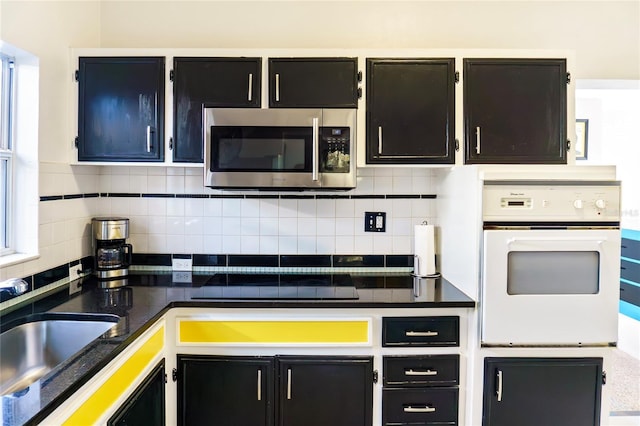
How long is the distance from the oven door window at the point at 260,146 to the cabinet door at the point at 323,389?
915mm

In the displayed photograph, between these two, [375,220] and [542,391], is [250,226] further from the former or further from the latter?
[542,391]

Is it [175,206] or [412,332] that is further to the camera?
[175,206]

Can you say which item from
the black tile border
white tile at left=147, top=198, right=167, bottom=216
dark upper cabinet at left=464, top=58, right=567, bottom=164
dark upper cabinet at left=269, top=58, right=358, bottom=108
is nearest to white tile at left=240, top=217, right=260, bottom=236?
the black tile border

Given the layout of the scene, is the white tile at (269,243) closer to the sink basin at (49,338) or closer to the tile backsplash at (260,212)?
the tile backsplash at (260,212)

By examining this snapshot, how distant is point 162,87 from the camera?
235cm

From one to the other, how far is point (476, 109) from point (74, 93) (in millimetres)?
2050

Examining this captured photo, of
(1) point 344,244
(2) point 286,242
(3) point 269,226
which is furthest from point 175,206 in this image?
(1) point 344,244

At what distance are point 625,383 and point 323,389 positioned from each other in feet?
8.09

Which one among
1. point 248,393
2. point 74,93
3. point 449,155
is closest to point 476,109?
point 449,155

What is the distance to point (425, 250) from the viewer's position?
2.55 metres

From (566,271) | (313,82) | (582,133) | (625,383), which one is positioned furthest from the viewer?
(582,133)

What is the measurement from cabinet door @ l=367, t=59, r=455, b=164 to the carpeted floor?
1663 mm

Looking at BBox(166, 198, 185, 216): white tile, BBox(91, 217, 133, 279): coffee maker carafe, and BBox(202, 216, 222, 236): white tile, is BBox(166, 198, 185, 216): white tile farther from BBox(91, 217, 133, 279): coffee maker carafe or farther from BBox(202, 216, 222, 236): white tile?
BBox(91, 217, 133, 279): coffee maker carafe

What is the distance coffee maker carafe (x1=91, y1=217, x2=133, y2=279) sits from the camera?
8.13 feet
